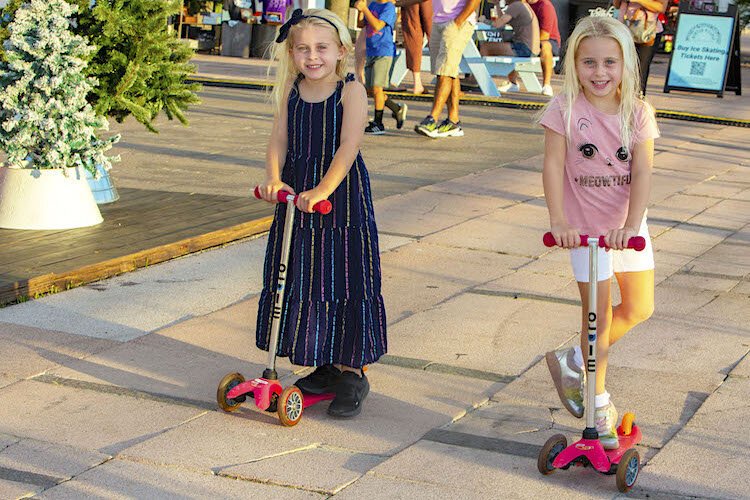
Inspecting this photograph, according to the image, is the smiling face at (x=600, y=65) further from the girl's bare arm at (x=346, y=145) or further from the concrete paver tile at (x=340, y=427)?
the concrete paver tile at (x=340, y=427)

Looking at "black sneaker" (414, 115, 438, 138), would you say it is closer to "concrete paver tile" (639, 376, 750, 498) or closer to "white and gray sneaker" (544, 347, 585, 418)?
"concrete paver tile" (639, 376, 750, 498)

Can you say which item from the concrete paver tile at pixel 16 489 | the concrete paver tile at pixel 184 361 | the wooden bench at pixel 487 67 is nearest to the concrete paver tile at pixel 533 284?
the concrete paver tile at pixel 184 361

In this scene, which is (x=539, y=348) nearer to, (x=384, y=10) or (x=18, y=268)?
(x=18, y=268)

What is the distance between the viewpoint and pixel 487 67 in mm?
19578

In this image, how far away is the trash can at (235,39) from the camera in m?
26.1

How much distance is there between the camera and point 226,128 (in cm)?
1410

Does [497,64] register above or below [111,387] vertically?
above

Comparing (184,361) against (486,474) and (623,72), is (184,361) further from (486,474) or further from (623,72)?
(623,72)

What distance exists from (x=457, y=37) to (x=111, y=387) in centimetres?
886

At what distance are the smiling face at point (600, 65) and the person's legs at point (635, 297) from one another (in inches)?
26.8

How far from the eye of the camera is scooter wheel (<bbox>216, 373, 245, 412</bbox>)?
507cm

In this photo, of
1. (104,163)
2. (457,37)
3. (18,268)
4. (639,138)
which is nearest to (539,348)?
(639,138)

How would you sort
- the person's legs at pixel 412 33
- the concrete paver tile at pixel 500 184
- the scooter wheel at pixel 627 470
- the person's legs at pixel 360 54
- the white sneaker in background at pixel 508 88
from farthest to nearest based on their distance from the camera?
the white sneaker in background at pixel 508 88, the person's legs at pixel 412 33, the person's legs at pixel 360 54, the concrete paver tile at pixel 500 184, the scooter wheel at pixel 627 470

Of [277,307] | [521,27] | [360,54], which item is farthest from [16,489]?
[521,27]
